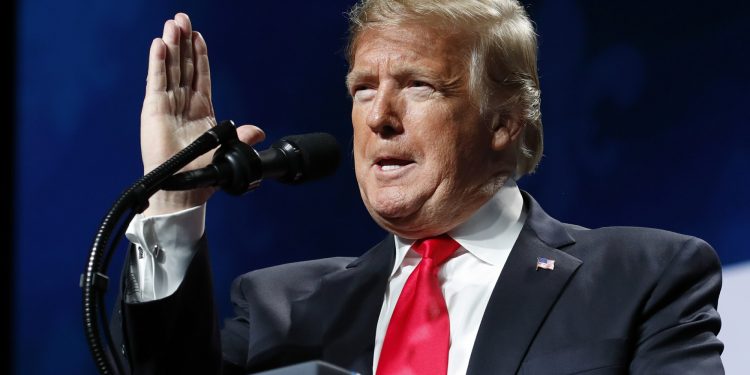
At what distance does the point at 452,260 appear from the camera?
88.2 inches

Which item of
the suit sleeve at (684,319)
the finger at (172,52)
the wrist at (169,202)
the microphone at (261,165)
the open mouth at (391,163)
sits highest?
the finger at (172,52)

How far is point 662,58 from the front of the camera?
2809 mm

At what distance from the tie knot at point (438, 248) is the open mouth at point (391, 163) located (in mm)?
156

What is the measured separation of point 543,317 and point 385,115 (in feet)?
1.47

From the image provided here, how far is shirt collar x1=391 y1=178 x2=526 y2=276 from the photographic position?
2.21 metres

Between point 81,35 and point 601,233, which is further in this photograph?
point 81,35

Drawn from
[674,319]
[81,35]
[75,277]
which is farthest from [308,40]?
[674,319]

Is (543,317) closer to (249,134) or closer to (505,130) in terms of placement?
(505,130)

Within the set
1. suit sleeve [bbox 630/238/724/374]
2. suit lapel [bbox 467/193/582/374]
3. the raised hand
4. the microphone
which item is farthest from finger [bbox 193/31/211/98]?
suit sleeve [bbox 630/238/724/374]

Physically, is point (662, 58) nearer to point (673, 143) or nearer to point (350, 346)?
point (673, 143)

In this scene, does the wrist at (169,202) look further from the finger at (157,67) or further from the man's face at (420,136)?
the man's face at (420,136)

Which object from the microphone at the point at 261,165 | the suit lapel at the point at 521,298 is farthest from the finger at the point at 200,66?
the suit lapel at the point at 521,298

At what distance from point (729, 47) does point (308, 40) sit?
97cm

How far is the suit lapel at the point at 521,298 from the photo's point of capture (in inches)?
79.6
